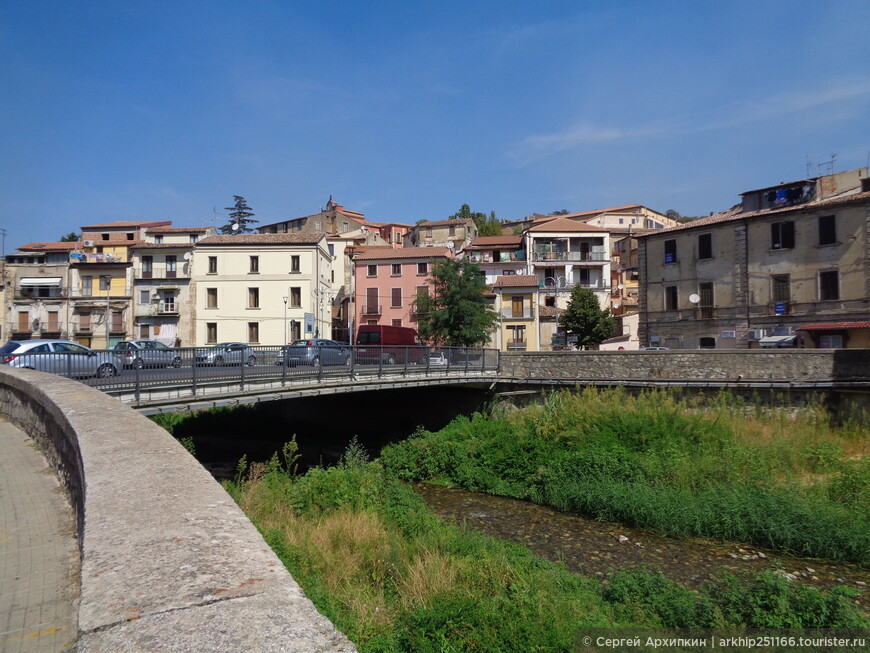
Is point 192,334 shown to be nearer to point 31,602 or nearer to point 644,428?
point 644,428

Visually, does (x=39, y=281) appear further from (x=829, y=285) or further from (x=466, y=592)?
(x=829, y=285)

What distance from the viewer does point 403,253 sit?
50.9 metres

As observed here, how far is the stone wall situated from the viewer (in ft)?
71.5

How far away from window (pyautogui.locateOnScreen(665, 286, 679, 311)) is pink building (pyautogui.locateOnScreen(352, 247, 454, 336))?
19308mm

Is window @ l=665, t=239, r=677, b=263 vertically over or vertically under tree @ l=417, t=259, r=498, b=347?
over

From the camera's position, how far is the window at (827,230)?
30.6 m

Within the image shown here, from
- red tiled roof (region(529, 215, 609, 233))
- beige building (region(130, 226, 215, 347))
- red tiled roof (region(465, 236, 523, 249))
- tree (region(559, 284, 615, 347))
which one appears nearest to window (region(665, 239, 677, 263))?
tree (region(559, 284, 615, 347))

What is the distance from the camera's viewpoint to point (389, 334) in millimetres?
32531

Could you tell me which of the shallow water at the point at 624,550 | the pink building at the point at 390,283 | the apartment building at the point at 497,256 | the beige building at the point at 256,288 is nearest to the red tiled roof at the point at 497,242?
the apartment building at the point at 497,256

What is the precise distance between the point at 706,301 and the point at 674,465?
20.8 m

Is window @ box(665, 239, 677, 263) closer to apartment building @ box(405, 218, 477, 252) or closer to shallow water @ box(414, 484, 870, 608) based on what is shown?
shallow water @ box(414, 484, 870, 608)

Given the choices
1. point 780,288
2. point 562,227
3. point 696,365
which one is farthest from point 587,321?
point 696,365

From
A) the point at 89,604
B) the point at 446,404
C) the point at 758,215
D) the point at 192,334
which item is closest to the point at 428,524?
the point at 89,604

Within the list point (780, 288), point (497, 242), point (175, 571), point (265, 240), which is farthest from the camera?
point (497, 242)
